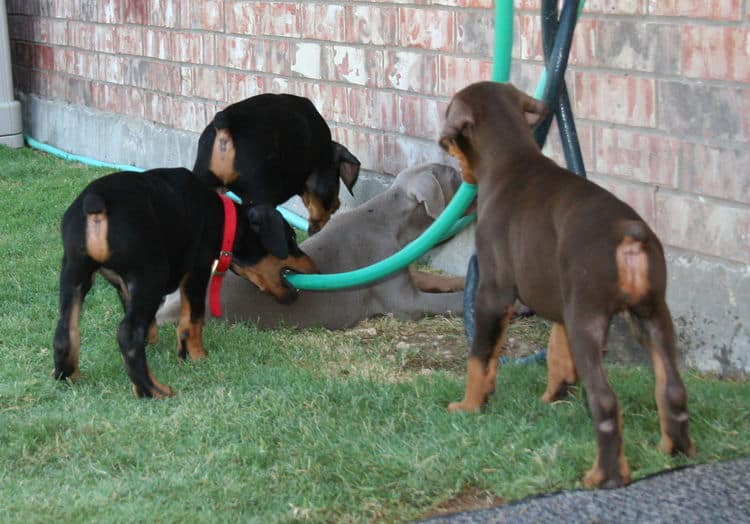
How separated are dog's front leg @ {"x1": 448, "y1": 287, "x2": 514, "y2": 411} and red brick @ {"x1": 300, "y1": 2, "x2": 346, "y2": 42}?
14.4 feet

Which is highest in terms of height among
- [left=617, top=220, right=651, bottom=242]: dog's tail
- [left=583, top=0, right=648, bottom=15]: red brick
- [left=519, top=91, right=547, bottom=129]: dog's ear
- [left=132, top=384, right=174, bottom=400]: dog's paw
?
[left=583, top=0, right=648, bottom=15]: red brick

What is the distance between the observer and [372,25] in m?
8.35

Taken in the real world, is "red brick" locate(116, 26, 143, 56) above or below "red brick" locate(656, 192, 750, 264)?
above

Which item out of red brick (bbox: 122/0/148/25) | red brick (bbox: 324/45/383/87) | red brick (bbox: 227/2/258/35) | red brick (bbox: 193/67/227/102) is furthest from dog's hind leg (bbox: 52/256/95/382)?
red brick (bbox: 122/0/148/25)

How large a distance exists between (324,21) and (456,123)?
13.7 ft

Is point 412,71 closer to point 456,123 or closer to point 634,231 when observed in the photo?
point 456,123

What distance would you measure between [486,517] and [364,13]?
5307 millimetres

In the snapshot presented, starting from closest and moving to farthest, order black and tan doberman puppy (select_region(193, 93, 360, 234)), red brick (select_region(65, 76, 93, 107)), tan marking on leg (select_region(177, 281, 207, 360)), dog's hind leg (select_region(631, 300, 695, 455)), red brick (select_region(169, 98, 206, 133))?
dog's hind leg (select_region(631, 300, 695, 455)) → tan marking on leg (select_region(177, 281, 207, 360)) → black and tan doberman puppy (select_region(193, 93, 360, 234)) → red brick (select_region(169, 98, 206, 133)) → red brick (select_region(65, 76, 93, 107))

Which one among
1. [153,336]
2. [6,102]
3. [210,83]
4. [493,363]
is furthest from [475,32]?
[6,102]

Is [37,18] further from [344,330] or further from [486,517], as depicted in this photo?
[486,517]

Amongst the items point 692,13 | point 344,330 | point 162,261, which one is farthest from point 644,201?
point 162,261

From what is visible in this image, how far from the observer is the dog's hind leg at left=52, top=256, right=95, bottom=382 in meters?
5.56

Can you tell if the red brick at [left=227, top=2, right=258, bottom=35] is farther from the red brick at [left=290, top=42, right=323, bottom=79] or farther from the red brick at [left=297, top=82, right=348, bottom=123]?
the red brick at [left=297, top=82, right=348, bottom=123]

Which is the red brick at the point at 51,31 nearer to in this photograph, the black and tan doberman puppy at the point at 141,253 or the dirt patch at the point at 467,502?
the black and tan doberman puppy at the point at 141,253
